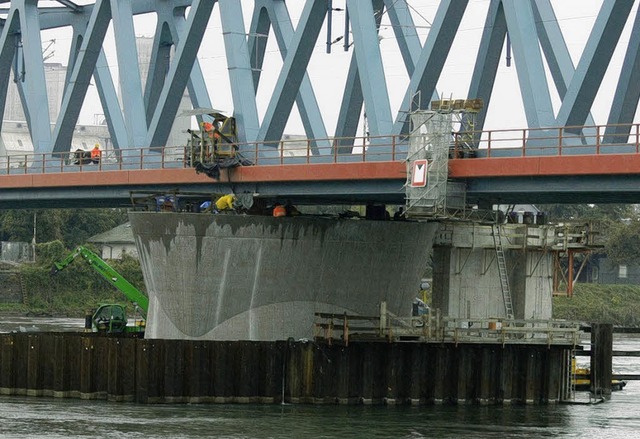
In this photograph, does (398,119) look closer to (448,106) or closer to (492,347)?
(448,106)

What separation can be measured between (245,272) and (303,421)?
7521 millimetres

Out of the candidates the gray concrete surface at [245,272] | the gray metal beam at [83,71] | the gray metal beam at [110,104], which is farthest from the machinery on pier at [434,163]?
the gray metal beam at [83,71]

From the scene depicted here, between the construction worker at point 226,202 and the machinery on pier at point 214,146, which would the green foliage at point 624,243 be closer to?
the machinery on pier at point 214,146

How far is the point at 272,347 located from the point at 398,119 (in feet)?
25.8

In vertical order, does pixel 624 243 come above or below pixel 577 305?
above

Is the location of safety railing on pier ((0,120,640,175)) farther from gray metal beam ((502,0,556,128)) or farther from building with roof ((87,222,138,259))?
building with roof ((87,222,138,259))

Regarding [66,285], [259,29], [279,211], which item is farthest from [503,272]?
[66,285]

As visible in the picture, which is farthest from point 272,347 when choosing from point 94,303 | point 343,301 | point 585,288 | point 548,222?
point 585,288

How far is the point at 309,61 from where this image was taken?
53.9 meters

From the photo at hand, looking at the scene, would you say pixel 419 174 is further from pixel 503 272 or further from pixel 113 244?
pixel 113 244

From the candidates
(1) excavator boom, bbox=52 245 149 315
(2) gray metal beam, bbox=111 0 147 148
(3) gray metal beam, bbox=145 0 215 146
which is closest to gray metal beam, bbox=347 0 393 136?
(3) gray metal beam, bbox=145 0 215 146

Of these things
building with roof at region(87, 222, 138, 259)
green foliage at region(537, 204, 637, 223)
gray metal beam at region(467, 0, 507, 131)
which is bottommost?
building with roof at region(87, 222, 138, 259)

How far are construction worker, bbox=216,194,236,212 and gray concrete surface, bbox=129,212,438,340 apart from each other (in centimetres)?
97

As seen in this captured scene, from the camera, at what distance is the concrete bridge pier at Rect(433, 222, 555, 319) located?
54.7m
